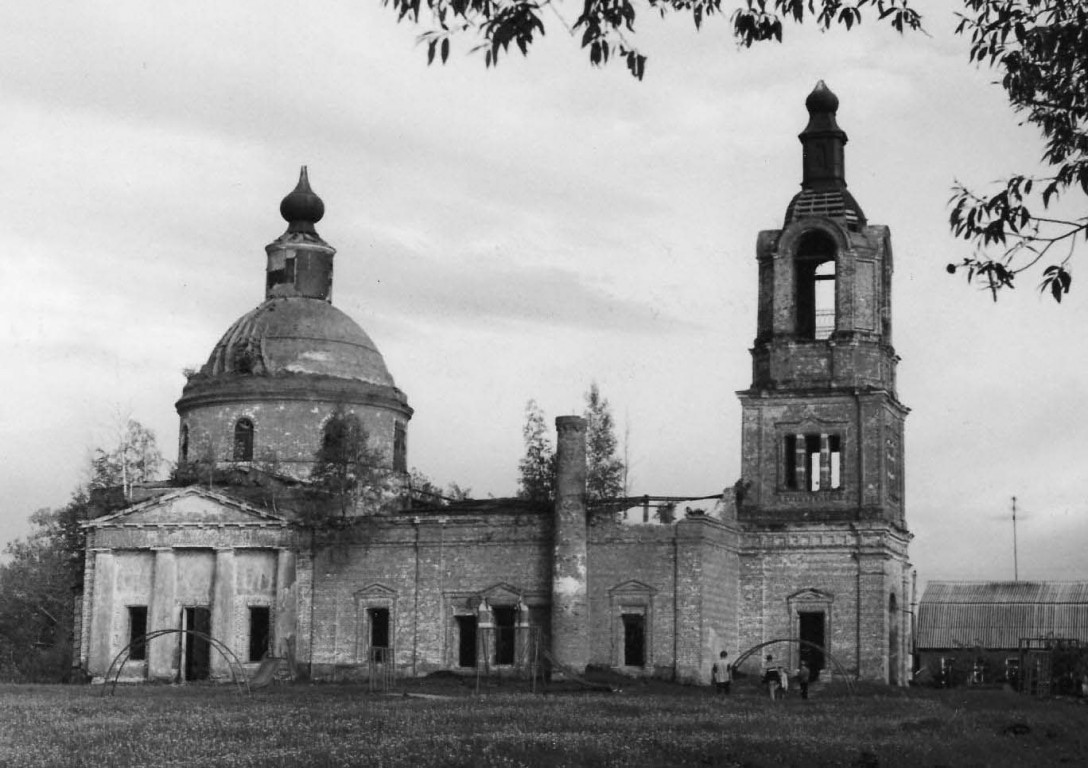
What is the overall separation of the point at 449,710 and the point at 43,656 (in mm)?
27688

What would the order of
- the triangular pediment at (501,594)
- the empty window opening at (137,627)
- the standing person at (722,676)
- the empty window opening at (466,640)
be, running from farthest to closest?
1. the empty window opening at (137,627)
2. the empty window opening at (466,640)
3. the triangular pediment at (501,594)
4. the standing person at (722,676)

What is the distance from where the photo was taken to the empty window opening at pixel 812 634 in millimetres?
39031

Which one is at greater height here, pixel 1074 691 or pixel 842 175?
pixel 842 175

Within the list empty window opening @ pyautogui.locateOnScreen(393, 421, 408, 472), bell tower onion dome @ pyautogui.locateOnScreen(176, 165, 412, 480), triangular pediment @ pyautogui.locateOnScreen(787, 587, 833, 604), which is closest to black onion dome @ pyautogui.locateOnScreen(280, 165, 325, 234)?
bell tower onion dome @ pyautogui.locateOnScreen(176, 165, 412, 480)

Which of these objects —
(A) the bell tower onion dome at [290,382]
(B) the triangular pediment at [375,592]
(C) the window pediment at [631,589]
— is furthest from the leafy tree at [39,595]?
(C) the window pediment at [631,589]

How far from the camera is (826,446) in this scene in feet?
130

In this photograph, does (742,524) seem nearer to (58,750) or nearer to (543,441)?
(543,441)

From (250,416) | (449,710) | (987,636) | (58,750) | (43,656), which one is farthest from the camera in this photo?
(987,636)

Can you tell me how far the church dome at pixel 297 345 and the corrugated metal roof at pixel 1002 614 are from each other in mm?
21548

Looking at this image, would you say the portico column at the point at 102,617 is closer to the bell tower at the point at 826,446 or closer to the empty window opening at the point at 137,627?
the empty window opening at the point at 137,627

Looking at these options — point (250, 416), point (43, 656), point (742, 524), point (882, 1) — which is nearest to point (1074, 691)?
point (742, 524)

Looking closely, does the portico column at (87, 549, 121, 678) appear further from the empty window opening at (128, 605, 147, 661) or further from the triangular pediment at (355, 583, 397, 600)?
the triangular pediment at (355, 583, 397, 600)

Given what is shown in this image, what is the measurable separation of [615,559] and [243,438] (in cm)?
1081

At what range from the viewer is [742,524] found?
3962 centimetres
